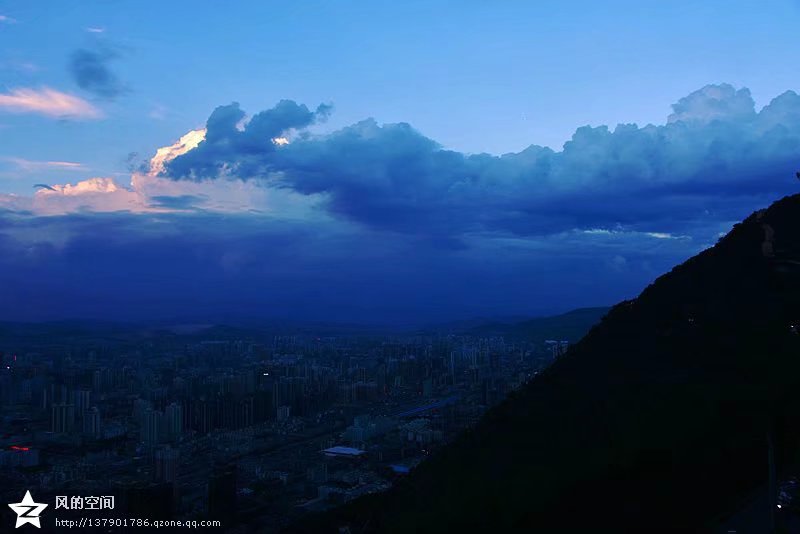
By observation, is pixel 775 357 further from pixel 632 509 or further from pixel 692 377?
pixel 632 509

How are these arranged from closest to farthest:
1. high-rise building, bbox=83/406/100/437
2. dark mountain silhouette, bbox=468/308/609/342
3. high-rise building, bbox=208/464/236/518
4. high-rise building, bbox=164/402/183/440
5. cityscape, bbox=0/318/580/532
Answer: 1. high-rise building, bbox=208/464/236/518
2. cityscape, bbox=0/318/580/532
3. high-rise building, bbox=83/406/100/437
4. high-rise building, bbox=164/402/183/440
5. dark mountain silhouette, bbox=468/308/609/342

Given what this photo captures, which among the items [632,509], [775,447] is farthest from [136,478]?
[775,447]

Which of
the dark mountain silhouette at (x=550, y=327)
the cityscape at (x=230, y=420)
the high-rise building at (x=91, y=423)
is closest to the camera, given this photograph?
the cityscape at (x=230, y=420)

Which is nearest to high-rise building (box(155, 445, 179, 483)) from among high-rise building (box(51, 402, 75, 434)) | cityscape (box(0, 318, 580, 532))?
cityscape (box(0, 318, 580, 532))

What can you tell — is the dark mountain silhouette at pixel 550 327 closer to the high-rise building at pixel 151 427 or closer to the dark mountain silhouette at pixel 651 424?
the high-rise building at pixel 151 427

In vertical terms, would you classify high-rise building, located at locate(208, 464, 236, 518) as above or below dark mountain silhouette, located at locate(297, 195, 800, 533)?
below

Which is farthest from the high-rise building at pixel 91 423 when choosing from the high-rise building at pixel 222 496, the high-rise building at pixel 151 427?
the high-rise building at pixel 222 496

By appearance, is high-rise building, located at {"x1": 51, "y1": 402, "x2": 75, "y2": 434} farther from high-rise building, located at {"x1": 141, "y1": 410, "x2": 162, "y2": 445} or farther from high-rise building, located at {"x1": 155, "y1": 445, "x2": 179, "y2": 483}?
high-rise building, located at {"x1": 155, "y1": 445, "x2": 179, "y2": 483}

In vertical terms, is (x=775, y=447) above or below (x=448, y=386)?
above

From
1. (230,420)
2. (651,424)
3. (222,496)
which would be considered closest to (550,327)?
(230,420)
